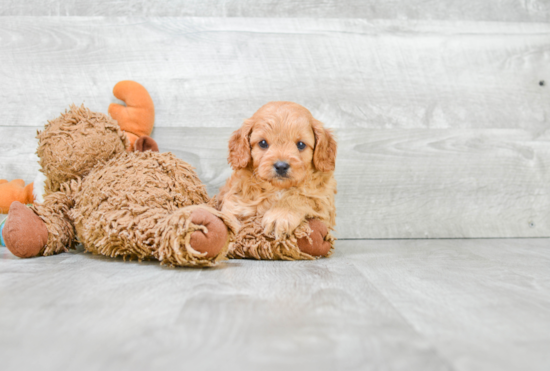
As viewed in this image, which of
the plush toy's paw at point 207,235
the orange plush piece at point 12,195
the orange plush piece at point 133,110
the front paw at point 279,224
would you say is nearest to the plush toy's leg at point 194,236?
the plush toy's paw at point 207,235

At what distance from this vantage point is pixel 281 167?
1343mm

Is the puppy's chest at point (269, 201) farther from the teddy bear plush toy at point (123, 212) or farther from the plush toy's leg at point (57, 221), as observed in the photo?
the plush toy's leg at point (57, 221)

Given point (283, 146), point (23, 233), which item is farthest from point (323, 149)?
point (23, 233)

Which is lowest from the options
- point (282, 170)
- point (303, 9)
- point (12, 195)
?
point (12, 195)

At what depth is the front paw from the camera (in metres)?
1.38

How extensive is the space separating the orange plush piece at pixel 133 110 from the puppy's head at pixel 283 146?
53cm

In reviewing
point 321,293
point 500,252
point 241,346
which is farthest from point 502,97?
point 241,346

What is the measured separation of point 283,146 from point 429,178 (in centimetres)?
94

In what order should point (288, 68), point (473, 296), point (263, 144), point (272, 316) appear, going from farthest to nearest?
point (288, 68)
point (263, 144)
point (473, 296)
point (272, 316)

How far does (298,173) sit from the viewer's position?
1365 millimetres

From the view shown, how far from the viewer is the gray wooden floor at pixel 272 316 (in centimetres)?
64

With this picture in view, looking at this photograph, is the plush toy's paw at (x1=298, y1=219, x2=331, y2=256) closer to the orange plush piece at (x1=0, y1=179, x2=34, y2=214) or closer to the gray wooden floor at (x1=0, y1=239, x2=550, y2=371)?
the gray wooden floor at (x1=0, y1=239, x2=550, y2=371)

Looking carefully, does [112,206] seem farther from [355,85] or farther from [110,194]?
[355,85]

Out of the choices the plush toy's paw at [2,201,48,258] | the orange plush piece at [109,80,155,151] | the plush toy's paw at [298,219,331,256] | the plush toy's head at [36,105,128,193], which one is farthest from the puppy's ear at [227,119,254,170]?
the plush toy's paw at [2,201,48,258]
